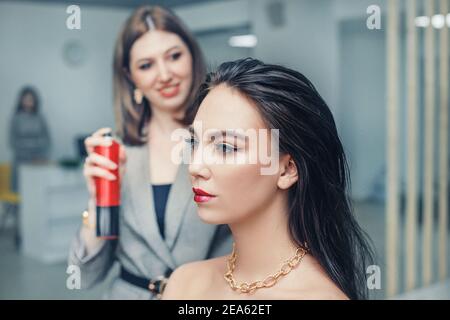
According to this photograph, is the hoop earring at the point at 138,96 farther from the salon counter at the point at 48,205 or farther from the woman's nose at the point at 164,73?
the salon counter at the point at 48,205

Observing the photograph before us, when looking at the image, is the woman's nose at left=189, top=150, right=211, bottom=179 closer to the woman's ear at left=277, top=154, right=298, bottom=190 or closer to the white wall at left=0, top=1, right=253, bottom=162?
the woman's ear at left=277, top=154, right=298, bottom=190

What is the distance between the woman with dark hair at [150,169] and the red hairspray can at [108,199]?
0.02 m

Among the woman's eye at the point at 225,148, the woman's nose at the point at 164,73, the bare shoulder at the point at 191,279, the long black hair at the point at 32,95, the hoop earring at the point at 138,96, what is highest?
the long black hair at the point at 32,95

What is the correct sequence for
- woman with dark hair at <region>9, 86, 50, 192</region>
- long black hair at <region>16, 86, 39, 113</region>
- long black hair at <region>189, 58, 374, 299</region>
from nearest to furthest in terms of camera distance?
long black hair at <region>189, 58, 374, 299</region> → woman with dark hair at <region>9, 86, 50, 192</region> → long black hair at <region>16, 86, 39, 113</region>

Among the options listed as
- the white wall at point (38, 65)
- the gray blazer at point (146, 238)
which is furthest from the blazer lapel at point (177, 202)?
the white wall at point (38, 65)

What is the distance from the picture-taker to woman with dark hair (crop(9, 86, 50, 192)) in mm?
4359

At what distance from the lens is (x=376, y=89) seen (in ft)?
9.45

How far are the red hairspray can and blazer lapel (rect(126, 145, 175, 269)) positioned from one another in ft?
0.18

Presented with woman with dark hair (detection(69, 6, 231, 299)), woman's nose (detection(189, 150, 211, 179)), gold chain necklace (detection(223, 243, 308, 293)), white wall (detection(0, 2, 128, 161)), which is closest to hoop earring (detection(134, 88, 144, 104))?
woman with dark hair (detection(69, 6, 231, 299))

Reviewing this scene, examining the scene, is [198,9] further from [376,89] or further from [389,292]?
[376,89]

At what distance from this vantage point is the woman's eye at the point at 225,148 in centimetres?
88

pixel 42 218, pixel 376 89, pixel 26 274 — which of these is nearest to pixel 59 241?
pixel 42 218
